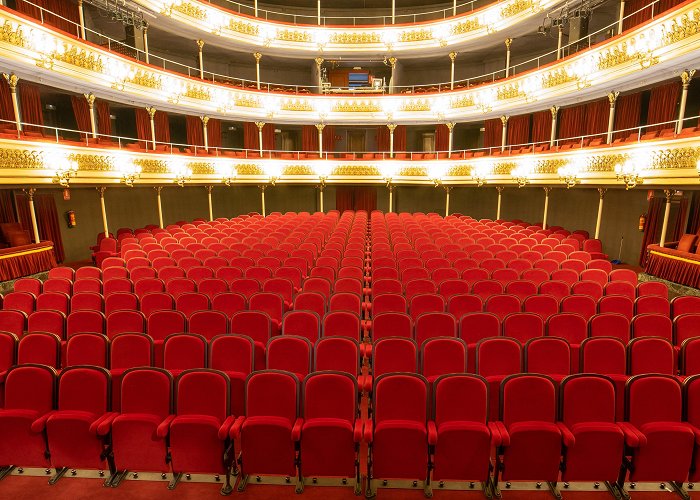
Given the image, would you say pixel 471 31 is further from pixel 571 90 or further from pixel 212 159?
pixel 212 159

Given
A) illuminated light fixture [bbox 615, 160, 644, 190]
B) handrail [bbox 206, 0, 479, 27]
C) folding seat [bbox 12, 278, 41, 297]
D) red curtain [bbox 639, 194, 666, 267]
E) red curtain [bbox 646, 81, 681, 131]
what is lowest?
folding seat [bbox 12, 278, 41, 297]

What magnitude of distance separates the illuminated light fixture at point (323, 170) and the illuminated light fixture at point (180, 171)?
642 centimetres

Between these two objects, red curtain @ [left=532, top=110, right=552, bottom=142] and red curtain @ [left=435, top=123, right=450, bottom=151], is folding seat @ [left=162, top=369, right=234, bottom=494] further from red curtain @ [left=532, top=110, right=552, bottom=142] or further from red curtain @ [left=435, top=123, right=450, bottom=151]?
red curtain @ [left=435, top=123, right=450, bottom=151]

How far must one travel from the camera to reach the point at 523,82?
1606 cm

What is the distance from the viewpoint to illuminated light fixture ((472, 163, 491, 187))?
17.1 meters

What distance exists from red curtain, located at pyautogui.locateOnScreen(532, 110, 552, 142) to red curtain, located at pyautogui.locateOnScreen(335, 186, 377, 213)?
8664mm

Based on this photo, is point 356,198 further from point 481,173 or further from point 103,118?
point 103,118

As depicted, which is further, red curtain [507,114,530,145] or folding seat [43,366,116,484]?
red curtain [507,114,530,145]

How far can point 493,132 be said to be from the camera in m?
20.4

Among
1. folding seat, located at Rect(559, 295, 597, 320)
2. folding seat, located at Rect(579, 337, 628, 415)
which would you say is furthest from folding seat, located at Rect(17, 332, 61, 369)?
folding seat, located at Rect(559, 295, 597, 320)

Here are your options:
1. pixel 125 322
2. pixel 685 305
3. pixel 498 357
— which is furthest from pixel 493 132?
pixel 125 322

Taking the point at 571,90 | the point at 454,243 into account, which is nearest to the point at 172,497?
A: the point at 454,243

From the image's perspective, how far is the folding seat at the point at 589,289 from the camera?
6609mm

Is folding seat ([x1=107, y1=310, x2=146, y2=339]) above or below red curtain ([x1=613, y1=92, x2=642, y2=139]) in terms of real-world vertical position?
below
